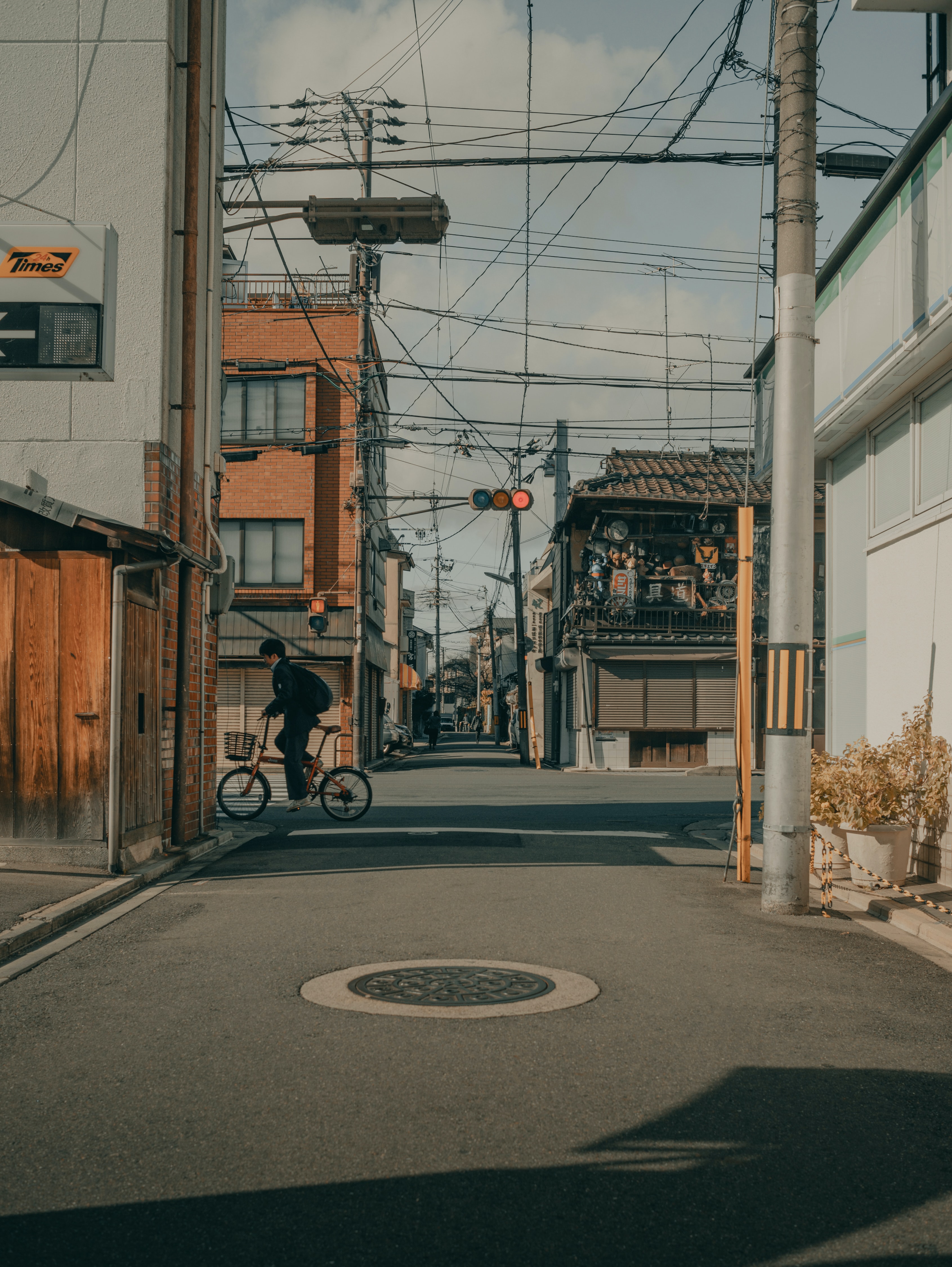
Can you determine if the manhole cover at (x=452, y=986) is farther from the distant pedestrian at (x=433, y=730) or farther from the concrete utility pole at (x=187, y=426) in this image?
the distant pedestrian at (x=433, y=730)

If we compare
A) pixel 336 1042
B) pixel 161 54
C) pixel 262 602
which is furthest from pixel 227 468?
pixel 336 1042

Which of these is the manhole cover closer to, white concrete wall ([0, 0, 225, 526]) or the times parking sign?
white concrete wall ([0, 0, 225, 526])

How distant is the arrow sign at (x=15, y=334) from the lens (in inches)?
405

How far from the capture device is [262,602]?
30625mm

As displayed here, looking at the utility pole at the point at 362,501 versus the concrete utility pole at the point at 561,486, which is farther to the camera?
the concrete utility pole at the point at 561,486

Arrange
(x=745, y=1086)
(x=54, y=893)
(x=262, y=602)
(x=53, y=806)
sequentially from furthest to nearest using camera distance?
(x=262, y=602), (x=53, y=806), (x=54, y=893), (x=745, y=1086)

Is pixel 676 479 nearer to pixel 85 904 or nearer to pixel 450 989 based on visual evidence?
pixel 85 904

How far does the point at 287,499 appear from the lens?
101 feet

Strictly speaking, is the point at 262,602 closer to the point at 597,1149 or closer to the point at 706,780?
the point at 706,780

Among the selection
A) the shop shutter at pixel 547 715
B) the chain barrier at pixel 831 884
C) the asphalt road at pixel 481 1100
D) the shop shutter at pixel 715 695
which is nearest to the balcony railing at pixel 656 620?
the shop shutter at pixel 715 695

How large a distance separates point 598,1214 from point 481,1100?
925mm

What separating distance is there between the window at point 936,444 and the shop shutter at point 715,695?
2432 cm

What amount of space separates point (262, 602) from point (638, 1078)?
27.3 m

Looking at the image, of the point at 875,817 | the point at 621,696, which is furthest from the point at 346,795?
the point at 621,696
